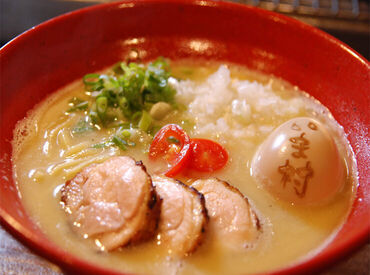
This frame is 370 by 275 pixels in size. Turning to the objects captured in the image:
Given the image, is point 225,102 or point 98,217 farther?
point 225,102

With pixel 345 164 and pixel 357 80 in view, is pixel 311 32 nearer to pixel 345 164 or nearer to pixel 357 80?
pixel 357 80

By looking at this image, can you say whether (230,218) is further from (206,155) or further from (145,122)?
(145,122)

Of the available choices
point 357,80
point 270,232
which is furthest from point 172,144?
point 357,80

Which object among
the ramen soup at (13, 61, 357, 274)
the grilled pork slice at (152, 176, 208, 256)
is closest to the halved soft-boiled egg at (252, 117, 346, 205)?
the ramen soup at (13, 61, 357, 274)

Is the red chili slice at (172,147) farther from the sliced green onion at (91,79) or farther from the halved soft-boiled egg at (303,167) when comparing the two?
the sliced green onion at (91,79)

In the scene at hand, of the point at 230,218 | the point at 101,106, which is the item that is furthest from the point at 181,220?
the point at 101,106
